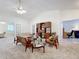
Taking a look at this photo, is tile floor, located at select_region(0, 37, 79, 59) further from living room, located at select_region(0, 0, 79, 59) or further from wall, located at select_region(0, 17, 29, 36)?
wall, located at select_region(0, 17, 29, 36)

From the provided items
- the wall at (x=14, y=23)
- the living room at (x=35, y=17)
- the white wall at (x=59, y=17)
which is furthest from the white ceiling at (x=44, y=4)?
the wall at (x=14, y=23)

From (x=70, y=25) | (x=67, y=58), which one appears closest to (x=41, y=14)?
(x=70, y=25)

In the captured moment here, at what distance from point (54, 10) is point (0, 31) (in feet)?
26.7

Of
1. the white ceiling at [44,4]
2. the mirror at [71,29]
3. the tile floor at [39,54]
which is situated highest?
the white ceiling at [44,4]

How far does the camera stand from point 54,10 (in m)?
11.3

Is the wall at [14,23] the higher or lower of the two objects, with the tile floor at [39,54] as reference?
higher

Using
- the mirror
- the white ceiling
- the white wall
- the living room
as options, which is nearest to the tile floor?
the living room

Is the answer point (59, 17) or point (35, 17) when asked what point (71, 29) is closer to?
point (59, 17)

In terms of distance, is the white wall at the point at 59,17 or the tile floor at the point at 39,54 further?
the white wall at the point at 59,17

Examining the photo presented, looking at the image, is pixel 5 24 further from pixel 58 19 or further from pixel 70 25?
pixel 70 25

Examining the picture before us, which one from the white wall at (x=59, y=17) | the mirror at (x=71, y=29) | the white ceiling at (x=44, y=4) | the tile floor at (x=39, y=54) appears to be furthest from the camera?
the mirror at (x=71, y=29)

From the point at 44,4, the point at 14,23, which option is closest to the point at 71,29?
the point at 44,4

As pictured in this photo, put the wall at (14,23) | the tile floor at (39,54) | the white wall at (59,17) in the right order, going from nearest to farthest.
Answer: the tile floor at (39,54), the white wall at (59,17), the wall at (14,23)

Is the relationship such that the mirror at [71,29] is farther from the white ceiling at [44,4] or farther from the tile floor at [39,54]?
the tile floor at [39,54]
